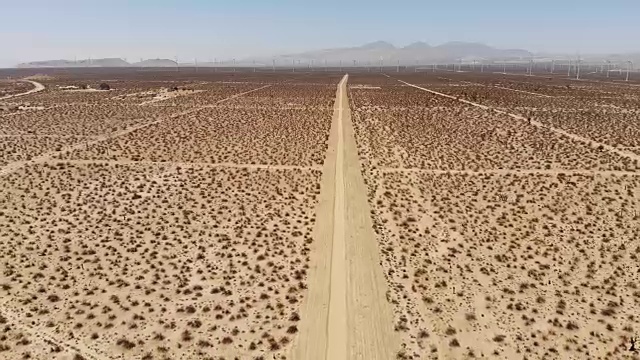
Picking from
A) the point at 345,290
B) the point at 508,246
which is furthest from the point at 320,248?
the point at 508,246

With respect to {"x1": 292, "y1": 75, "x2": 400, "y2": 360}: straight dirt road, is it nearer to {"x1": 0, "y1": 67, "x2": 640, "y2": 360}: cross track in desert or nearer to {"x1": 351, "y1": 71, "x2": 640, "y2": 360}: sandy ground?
{"x1": 0, "y1": 67, "x2": 640, "y2": 360}: cross track in desert

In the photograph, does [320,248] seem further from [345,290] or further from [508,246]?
[508,246]

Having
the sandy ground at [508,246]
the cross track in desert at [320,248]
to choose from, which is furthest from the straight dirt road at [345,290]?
the sandy ground at [508,246]

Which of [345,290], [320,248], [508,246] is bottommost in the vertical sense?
[345,290]

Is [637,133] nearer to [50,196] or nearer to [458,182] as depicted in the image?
[458,182]

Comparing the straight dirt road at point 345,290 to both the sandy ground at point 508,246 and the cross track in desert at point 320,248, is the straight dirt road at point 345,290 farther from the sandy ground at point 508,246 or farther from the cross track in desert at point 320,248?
the sandy ground at point 508,246

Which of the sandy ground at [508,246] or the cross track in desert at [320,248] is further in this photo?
the sandy ground at [508,246]

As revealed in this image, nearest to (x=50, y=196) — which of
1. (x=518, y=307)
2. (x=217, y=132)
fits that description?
(x=217, y=132)
